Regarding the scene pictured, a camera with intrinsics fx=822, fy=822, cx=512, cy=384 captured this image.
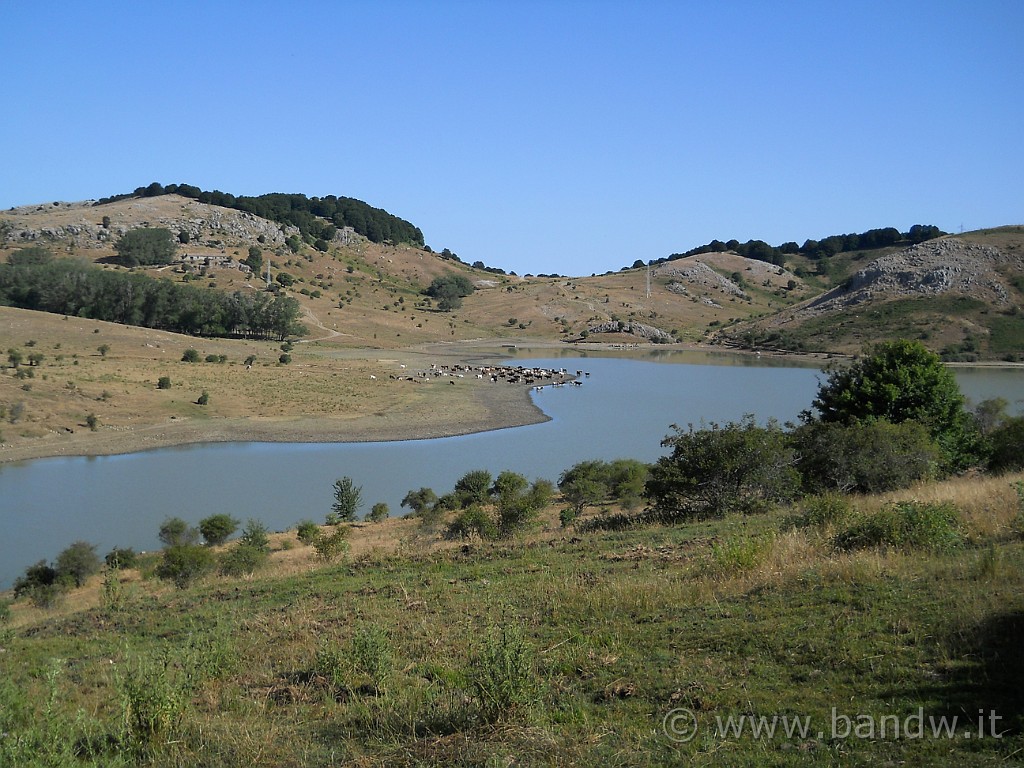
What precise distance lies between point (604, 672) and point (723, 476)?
32.7 feet

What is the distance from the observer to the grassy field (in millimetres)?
4691

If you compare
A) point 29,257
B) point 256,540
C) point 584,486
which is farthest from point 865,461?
point 29,257

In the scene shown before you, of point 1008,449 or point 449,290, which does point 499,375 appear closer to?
point 1008,449

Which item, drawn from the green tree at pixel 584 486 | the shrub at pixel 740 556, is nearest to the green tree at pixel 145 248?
the green tree at pixel 584 486

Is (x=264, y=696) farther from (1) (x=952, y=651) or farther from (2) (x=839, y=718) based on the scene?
(1) (x=952, y=651)

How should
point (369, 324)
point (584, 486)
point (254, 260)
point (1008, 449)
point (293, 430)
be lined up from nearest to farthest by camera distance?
point (1008, 449)
point (584, 486)
point (293, 430)
point (369, 324)
point (254, 260)

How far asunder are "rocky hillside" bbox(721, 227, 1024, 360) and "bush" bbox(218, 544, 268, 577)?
249 ft

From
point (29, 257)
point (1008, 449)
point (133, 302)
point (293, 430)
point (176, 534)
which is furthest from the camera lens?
point (29, 257)

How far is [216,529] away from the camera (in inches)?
910

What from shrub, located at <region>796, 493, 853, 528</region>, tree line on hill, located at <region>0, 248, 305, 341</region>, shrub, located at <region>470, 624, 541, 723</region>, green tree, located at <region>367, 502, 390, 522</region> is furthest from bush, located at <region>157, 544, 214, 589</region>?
tree line on hill, located at <region>0, 248, 305, 341</region>

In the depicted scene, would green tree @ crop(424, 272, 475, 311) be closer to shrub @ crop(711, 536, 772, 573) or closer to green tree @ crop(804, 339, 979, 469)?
green tree @ crop(804, 339, 979, 469)

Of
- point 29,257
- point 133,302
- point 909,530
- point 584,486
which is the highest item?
point 29,257

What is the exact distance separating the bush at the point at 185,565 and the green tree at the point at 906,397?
619 inches

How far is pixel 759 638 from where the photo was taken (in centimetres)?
607
